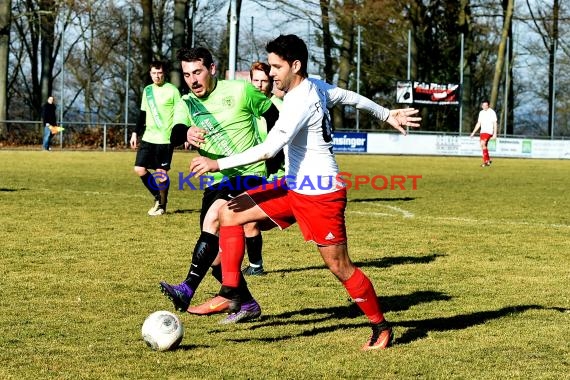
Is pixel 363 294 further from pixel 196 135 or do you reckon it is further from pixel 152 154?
pixel 152 154

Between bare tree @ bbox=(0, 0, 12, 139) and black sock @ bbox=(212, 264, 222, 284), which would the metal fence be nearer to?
bare tree @ bbox=(0, 0, 12, 139)

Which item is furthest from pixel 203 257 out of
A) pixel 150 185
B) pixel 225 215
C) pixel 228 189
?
pixel 150 185

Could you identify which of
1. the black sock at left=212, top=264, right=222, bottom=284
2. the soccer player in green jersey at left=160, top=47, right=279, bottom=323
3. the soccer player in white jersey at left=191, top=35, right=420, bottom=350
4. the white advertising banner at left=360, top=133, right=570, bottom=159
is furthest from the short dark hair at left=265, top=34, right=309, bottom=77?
the white advertising banner at left=360, top=133, right=570, bottom=159

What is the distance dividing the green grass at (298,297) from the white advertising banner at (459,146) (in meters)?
27.2

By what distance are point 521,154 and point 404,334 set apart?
40.0 metres

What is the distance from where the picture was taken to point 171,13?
53.8 meters

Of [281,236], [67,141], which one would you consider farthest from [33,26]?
[281,236]

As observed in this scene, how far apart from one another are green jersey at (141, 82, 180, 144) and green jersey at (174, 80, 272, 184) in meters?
6.05

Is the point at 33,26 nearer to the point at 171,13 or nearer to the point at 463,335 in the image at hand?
the point at 171,13

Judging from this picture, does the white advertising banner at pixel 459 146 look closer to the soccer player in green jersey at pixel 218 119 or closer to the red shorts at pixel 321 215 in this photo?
the soccer player in green jersey at pixel 218 119

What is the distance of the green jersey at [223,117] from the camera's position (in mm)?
7176

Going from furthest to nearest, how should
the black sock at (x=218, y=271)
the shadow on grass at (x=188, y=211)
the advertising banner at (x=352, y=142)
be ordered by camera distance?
the advertising banner at (x=352, y=142) → the shadow on grass at (x=188, y=211) → the black sock at (x=218, y=271)

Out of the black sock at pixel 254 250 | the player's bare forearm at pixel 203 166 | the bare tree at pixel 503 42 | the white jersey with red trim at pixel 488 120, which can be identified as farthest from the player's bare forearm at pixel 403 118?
the bare tree at pixel 503 42

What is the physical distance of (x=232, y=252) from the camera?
21.0 feet
